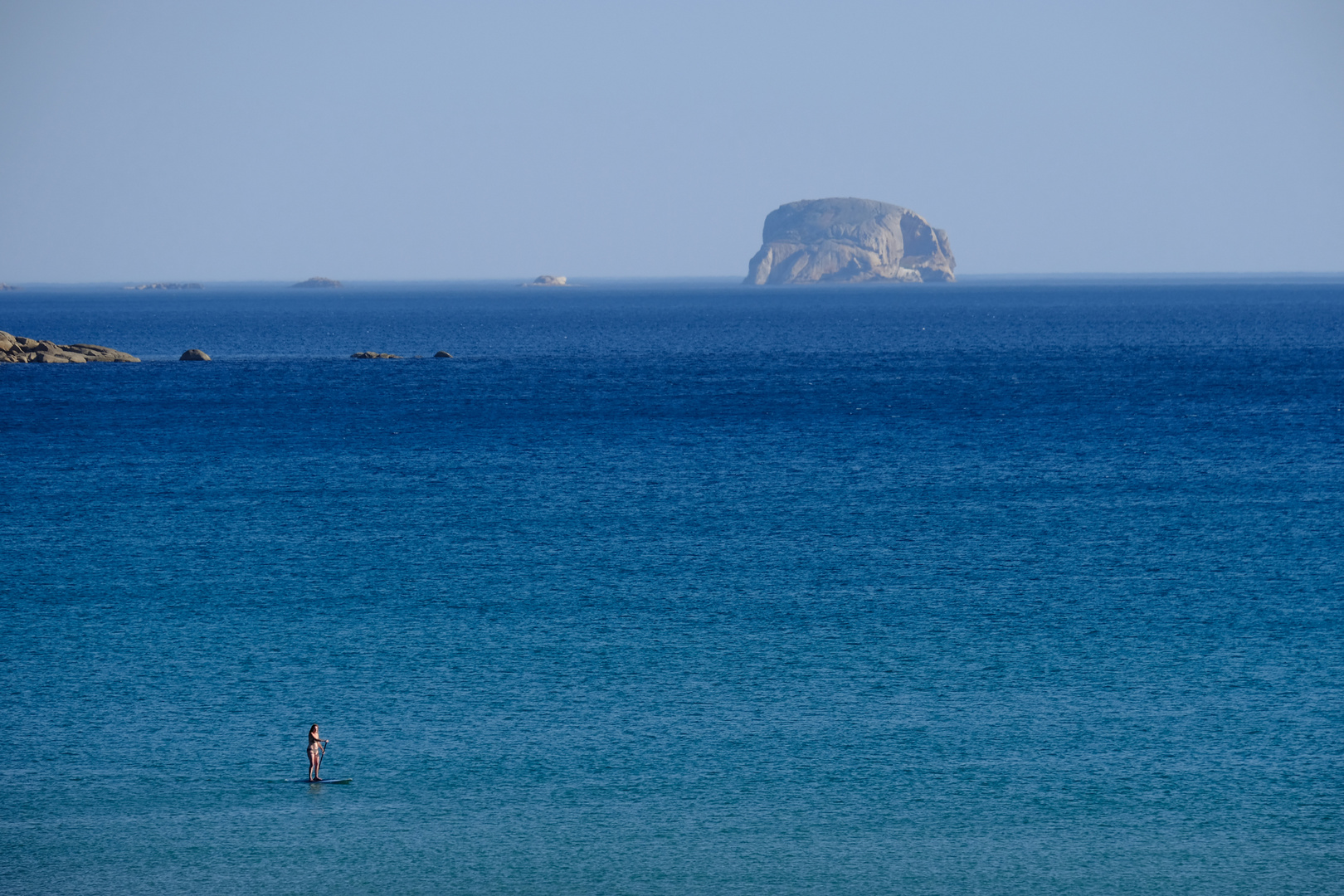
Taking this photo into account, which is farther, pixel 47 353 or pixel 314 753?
pixel 47 353

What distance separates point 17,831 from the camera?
29828mm

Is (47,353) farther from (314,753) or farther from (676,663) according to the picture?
(314,753)

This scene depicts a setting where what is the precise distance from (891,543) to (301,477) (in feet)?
116

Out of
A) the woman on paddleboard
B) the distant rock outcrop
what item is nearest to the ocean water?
the woman on paddleboard

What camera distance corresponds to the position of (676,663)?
4225 centimetres

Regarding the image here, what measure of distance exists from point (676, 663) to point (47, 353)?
4929 inches

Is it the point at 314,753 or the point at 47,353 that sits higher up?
the point at 47,353

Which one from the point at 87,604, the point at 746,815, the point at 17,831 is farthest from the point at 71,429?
the point at 746,815

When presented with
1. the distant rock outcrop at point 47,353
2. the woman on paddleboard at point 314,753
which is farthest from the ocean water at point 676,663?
the distant rock outcrop at point 47,353

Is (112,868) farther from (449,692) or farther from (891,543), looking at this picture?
(891,543)

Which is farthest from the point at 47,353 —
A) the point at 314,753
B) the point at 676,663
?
the point at 314,753

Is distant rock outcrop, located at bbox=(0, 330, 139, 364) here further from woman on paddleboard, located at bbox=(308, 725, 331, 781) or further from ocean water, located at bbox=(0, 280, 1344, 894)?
woman on paddleboard, located at bbox=(308, 725, 331, 781)

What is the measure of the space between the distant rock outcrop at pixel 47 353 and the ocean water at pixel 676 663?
6103 cm

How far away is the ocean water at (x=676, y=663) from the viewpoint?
29500 millimetres
